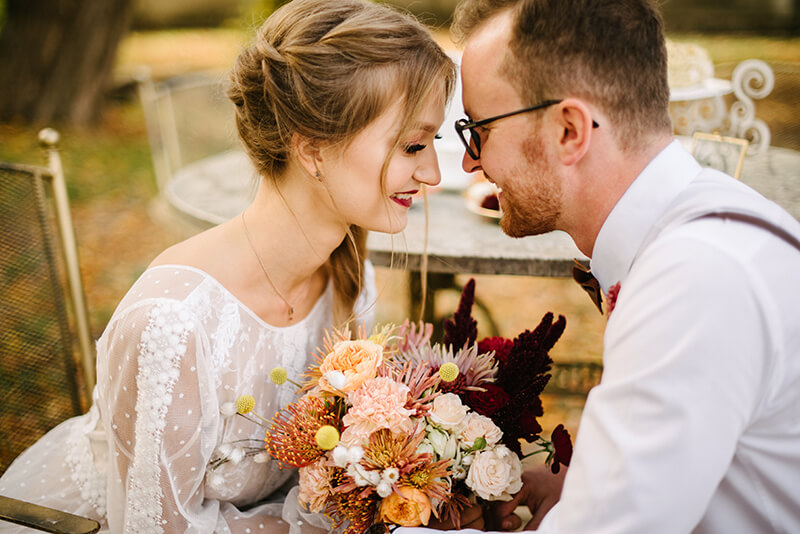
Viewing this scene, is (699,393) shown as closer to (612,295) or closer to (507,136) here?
(612,295)

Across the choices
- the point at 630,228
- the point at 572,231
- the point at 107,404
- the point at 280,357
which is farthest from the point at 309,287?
the point at 630,228

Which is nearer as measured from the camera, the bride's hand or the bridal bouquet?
the bridal bouquet

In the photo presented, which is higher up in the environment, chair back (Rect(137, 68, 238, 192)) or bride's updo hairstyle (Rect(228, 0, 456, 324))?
bride's updo hairstyle (Rect(228, 0, 456, 324))

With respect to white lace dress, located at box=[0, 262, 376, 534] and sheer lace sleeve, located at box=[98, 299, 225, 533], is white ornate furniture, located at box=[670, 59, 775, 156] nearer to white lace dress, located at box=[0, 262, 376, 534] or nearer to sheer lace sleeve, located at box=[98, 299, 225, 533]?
white lace dress, located at box=[0, 262, 376, 534]

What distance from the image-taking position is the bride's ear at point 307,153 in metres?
1.73

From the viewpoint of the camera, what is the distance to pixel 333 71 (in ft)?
5.36

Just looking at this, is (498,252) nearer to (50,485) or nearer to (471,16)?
(471,16)

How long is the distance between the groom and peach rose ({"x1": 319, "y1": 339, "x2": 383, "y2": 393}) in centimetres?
35

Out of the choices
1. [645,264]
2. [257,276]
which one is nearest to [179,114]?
[257,276]

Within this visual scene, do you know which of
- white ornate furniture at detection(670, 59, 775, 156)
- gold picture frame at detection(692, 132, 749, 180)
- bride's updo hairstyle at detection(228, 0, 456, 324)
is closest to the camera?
bride's updo hairstyle at detection(228, 0, 456, 324)

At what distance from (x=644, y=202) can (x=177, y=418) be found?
124 cm

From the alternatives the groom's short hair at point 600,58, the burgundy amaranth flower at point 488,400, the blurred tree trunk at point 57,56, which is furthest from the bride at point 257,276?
the blurred tree trunk at point 57,56

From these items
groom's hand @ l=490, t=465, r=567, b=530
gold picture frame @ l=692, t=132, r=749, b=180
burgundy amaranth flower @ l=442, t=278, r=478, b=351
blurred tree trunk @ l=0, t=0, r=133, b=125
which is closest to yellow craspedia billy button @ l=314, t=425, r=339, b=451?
burgundy amaranth flower @ l=442, t=278, r=478, b=351

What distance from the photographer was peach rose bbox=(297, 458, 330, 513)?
151cm
